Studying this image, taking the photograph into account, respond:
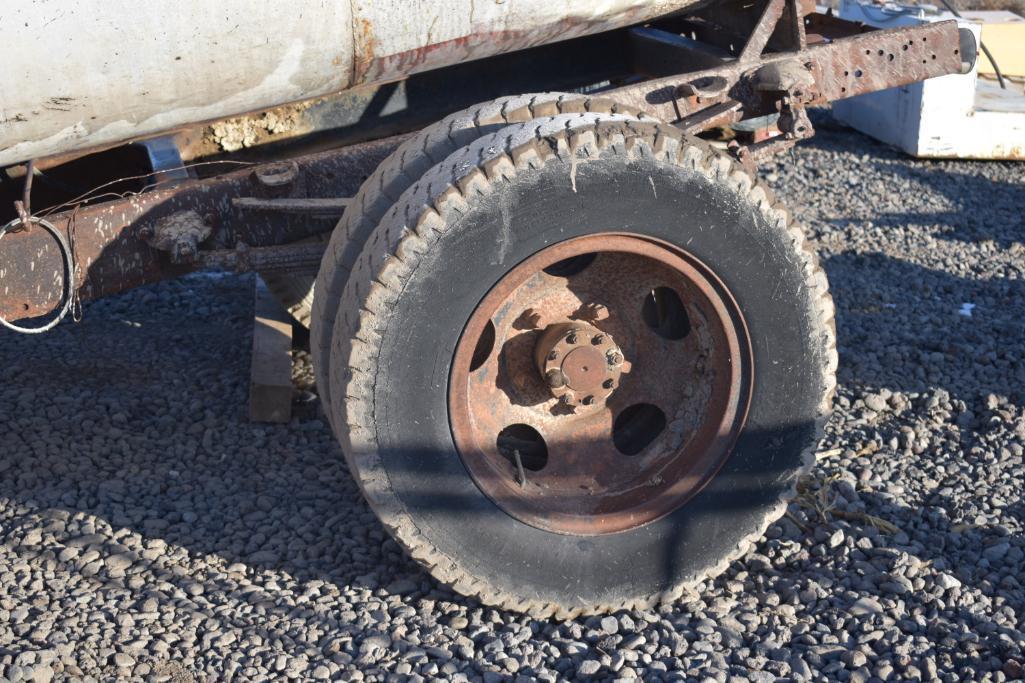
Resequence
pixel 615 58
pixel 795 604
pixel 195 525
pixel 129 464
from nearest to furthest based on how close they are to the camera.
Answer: pixel 795 604 → pixel 195 525 → pixel 129 464 → pixel 615 58

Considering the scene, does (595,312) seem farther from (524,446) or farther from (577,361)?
(524,446)

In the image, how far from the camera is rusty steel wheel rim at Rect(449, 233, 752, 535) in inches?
119

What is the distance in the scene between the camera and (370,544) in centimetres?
339

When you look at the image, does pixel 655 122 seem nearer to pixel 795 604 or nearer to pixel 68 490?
pixel 795 604

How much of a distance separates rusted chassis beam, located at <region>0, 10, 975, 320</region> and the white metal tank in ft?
0.67

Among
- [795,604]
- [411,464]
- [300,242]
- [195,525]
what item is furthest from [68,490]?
[795,604]

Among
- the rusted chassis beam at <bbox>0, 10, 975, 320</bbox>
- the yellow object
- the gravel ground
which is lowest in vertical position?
the gravel ground

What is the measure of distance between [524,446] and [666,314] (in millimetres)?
568

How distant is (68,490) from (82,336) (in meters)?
1.28

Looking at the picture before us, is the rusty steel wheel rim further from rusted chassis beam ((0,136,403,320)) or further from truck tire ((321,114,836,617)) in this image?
rusted chassis beam ((0,136,403,320))

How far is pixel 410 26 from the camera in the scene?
3303 millimetres

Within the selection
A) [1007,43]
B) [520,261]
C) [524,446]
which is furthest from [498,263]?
[1007,43]

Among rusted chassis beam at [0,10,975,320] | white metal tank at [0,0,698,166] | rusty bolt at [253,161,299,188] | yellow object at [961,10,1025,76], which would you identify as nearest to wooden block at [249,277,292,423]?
rusted chassis beam at [0,10,975,320]

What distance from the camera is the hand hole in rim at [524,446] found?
10.9ft
